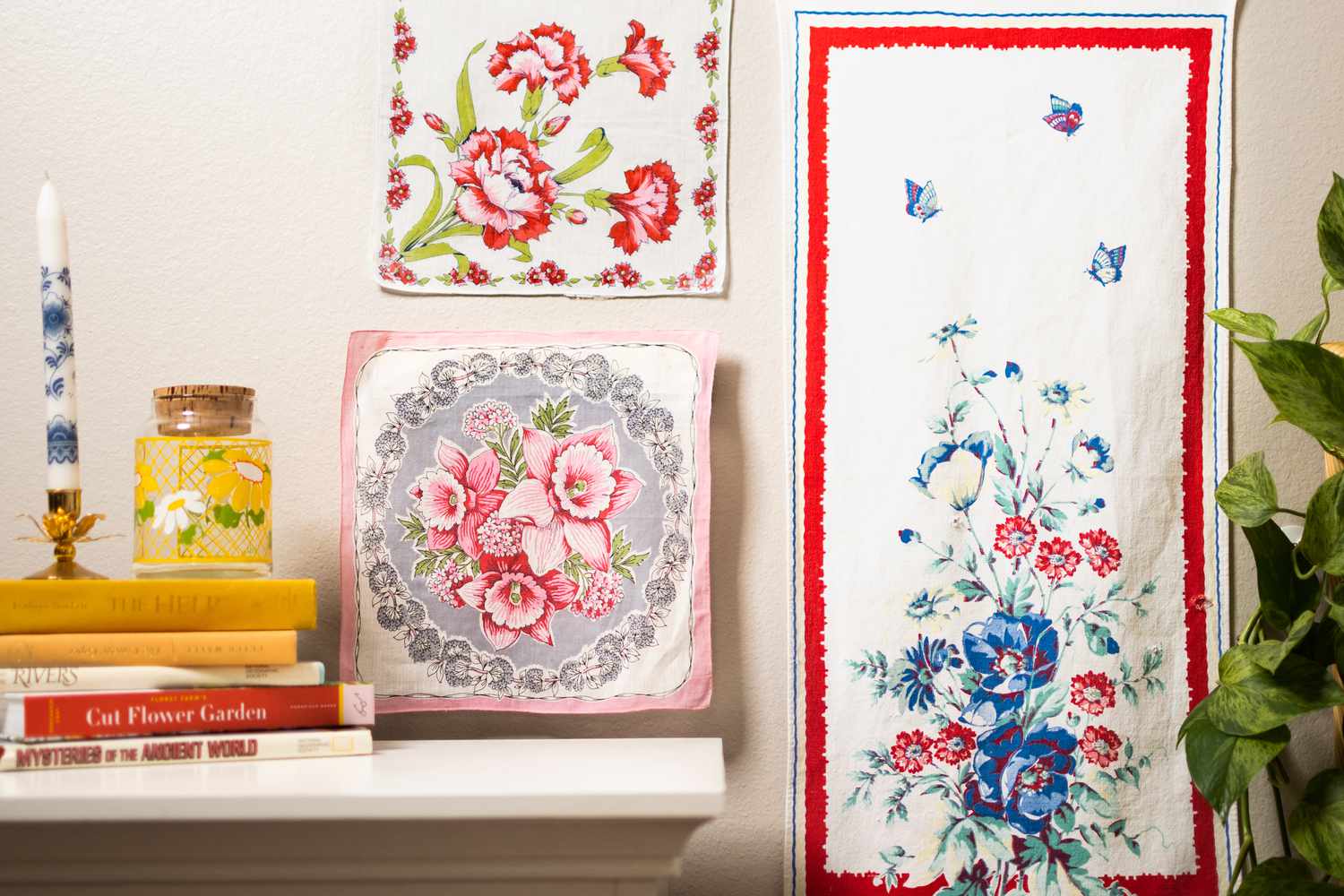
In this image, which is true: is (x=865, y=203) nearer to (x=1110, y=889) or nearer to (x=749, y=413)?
(x=749, y=413)

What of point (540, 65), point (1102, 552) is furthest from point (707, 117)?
point (1102, 552)

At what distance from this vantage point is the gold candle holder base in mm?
946

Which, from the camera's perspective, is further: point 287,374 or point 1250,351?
point 287,374

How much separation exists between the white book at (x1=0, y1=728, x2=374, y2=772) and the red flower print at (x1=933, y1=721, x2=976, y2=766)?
0.58 metres

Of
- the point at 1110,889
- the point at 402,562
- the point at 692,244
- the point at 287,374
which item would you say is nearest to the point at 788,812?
the point at 1110,889

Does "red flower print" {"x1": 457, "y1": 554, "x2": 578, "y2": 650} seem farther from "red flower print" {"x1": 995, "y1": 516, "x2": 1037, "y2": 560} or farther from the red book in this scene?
"red flower print" {"x1": 995, "y1": 516, "x2": 1037, "y2": 560}

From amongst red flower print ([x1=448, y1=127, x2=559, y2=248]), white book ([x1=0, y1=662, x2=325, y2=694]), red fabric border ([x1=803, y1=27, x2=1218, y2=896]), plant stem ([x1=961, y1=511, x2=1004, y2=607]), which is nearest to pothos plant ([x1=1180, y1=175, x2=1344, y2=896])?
red fabric border ([x1=803, y1=27, x2=1218, y2=896])

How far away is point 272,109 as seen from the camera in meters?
1.18

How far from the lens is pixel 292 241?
117 centimetres

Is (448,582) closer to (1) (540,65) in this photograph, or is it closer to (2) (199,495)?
(2) (199,495)

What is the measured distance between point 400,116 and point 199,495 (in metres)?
0.48

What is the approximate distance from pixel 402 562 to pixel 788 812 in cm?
49

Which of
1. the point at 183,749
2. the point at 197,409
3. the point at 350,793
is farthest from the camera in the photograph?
the point at 197,409

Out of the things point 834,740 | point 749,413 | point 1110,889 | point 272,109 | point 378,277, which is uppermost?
point 272,109
